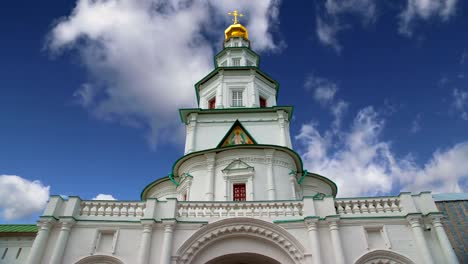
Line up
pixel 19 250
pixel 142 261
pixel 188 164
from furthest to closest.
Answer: pixel 188 164 → pixel 19 250 → pixel 142 261

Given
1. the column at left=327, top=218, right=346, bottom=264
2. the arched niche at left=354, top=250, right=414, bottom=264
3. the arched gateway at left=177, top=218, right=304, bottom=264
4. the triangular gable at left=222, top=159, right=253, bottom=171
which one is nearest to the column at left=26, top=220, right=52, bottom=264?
the arched gateway at left=177, top=218, right=304, bottom=264

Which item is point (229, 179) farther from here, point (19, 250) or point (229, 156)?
point (19, 250)

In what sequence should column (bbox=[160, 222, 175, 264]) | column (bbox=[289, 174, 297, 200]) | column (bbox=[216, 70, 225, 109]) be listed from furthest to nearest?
column (bbox=[216, 70, 225, 109])
column (bbox=[289, 174, 297, 200])
column (bbox=[160, 222, 175, 264])

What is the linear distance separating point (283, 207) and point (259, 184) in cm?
571

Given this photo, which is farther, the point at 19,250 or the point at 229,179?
the point at 229,179

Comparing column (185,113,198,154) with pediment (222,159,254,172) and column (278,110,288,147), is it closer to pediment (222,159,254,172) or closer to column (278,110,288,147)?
pediment (222,159,254,172)

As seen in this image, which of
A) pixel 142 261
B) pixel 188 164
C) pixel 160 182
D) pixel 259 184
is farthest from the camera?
pixel 160 182

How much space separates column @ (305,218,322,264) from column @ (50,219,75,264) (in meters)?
8.70

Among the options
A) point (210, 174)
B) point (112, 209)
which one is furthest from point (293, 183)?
point (112, 209)

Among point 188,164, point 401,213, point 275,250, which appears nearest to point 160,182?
point 188,164

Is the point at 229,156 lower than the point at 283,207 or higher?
higher

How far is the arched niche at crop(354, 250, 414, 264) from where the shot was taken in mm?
11547

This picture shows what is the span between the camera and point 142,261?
1136cm

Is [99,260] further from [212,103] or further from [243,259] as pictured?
[212,103]
